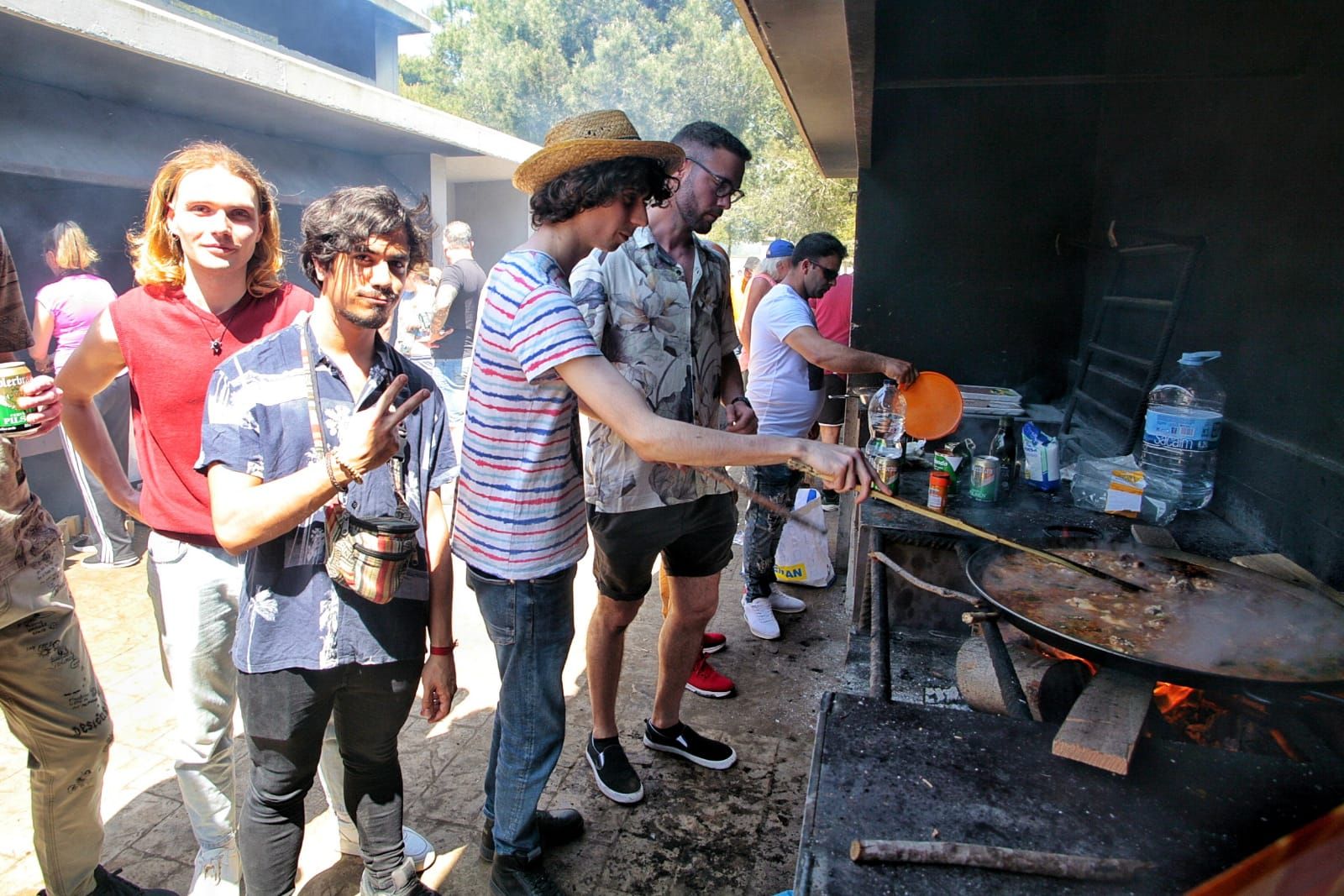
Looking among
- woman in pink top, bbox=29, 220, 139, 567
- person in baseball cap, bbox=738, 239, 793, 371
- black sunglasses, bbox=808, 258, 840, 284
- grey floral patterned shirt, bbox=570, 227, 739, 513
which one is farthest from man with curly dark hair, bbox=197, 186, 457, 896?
person in baseball cap, bbox=738, 239, 793, 371

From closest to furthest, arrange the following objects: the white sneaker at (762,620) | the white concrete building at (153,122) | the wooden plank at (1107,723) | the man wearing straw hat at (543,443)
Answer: the wooden plank at (1107,723), the man wearing straw hat at (543,443), the white sneaker at (762,620), the white concrete building at (153,122)

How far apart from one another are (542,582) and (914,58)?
3.73 meters

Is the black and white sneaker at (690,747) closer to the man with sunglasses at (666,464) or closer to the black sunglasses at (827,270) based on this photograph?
the man with sunglasses at (666,464)

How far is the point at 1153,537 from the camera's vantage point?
2594 mm

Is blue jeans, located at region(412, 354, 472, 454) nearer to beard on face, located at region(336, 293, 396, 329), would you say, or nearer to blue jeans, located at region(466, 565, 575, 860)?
blue jeans, located at region(466, 565, 575, 860)

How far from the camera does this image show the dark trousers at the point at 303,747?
1773 mm

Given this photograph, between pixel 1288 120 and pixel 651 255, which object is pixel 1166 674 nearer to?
pixel 651 255

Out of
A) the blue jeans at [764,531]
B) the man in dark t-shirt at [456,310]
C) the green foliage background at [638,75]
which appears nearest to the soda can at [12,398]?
the blue jeans at [764,531]

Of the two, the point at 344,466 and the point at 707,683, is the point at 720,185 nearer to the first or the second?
the point at 344,466

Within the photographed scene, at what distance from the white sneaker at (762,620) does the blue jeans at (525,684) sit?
2015 millimetres

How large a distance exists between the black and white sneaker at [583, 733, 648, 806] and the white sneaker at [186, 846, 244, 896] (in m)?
1.14

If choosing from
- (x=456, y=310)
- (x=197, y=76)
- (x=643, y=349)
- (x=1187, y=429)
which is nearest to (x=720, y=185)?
(x=643, y=349)

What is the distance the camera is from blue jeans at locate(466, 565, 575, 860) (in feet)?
6.86

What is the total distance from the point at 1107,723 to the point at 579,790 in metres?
1.88
